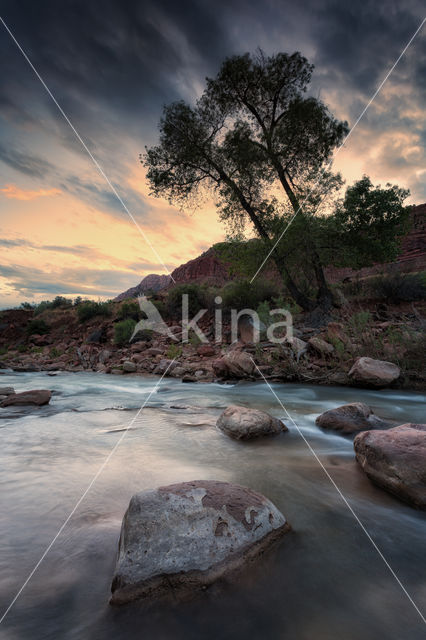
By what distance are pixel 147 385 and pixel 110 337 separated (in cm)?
792

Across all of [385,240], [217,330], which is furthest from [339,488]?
[385,240]

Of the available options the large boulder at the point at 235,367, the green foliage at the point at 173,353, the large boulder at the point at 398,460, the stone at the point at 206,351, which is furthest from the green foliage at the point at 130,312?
the large boulder at the point at 398,460

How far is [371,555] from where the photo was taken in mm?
1629

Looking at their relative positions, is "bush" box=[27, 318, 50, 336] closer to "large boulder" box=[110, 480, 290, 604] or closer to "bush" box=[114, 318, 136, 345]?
"bush" box=[114, 318, 136, 345]

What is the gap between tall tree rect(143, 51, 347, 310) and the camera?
1293cm

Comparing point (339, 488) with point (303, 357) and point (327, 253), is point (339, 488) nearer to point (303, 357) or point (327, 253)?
point (303, 357)

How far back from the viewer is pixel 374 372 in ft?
19.9

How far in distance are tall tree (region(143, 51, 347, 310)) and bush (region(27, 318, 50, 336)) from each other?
35.6 feet

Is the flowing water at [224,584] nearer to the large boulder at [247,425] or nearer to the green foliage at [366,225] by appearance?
the large boulder at [247,425]

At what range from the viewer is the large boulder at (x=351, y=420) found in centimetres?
365

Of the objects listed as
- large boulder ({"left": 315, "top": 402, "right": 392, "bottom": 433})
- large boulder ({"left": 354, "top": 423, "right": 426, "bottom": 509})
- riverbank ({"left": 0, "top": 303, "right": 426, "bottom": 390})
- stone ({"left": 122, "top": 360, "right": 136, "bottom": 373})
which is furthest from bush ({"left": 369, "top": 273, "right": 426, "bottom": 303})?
large boulder ({"left": 354, "top": 423, "right": 426, "bottom": 509})

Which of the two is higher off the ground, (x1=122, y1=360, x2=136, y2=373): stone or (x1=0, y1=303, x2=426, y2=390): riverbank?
(x1=0, y1=303, x2=426, y2=390): riverbank

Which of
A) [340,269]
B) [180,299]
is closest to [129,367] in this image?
[180,299]

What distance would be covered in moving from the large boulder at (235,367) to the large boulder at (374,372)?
95.6 inches
